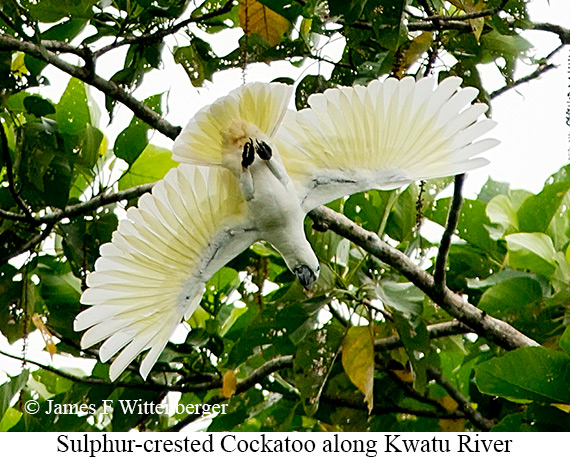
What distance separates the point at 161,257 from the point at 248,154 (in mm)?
317

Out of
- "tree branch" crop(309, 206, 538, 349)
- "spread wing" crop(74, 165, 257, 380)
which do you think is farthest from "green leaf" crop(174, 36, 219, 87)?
"tree branch" crop(309, 206, 538, 349)

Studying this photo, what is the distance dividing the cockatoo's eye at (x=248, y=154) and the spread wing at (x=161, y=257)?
97 mm

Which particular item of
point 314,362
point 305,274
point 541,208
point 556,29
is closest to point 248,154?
point 305,274

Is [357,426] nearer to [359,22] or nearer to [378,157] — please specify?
[378,157]

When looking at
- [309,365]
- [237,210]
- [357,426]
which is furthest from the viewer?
[357,426]

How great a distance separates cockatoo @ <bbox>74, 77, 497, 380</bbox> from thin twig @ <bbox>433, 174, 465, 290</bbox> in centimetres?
5

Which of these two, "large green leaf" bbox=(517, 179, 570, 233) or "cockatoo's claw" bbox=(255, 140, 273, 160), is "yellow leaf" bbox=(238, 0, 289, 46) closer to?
"cockatoo's claw" bbox=(255, 140, 273, 160)

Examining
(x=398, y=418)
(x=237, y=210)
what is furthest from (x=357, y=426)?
(x=237, y=210)

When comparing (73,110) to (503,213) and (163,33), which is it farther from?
(503,213)

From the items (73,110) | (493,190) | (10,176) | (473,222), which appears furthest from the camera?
(493,190)

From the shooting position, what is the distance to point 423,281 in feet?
6.22

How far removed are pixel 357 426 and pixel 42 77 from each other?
3.65 ft

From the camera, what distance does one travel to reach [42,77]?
6.29 feet

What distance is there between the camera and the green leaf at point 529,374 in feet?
5.49
